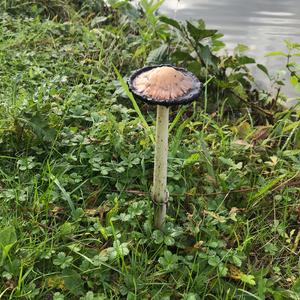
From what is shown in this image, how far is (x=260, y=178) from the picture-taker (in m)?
2.34

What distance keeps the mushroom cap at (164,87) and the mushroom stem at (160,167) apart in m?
0.10

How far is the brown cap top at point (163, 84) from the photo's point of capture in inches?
64.2

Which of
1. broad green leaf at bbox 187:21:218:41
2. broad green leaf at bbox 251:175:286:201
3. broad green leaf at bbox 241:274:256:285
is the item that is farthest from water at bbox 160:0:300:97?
broad green leaf at bbox 241:274:256:285

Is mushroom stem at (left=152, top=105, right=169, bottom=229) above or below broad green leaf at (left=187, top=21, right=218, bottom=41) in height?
below

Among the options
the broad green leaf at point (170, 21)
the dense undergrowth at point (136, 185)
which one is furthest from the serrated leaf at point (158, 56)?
the broad green leaf at point (170, 21)

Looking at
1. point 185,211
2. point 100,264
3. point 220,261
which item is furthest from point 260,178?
point 100,264

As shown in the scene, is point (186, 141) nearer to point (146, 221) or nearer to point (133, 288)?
point (146, 221)

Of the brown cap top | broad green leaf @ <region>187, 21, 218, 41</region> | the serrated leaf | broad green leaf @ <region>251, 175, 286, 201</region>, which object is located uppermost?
the brown cap top

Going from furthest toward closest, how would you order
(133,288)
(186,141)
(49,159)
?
(186,141)
(49,159)
(133,288)

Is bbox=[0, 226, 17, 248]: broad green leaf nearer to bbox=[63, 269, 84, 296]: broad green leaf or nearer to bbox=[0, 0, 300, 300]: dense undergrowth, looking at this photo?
bbox=[0, 0, 300, 300]: dense undergrowth

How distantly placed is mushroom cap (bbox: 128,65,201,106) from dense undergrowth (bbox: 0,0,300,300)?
592 mm

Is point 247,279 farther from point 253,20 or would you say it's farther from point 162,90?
point 253,20

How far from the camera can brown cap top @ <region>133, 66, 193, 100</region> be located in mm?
1630

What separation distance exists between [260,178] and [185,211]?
0.46 m
